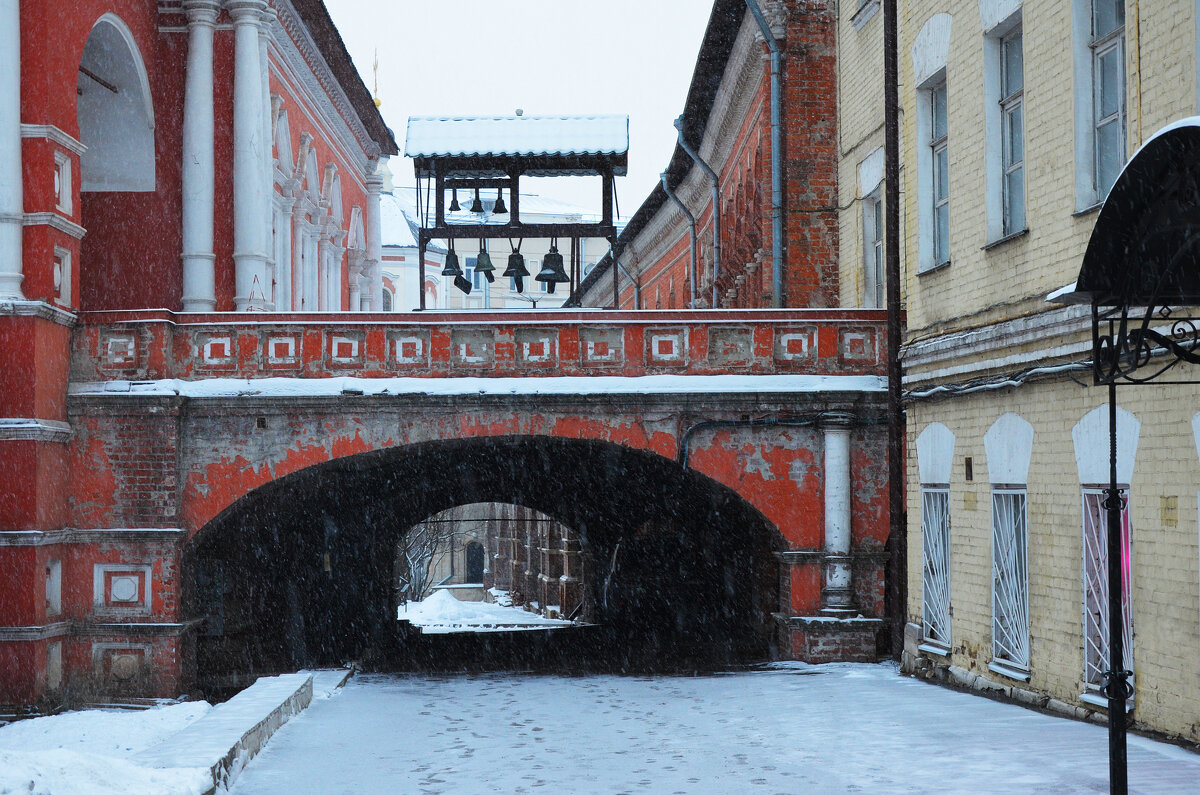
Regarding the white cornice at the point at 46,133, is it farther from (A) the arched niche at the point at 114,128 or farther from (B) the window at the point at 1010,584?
(B) the window at the point at 1010,584

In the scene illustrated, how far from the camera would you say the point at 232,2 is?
17734 millimetres

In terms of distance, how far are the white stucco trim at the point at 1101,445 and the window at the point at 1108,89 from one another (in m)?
1.38

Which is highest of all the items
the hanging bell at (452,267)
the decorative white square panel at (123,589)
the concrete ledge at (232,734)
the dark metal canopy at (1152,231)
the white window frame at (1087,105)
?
the hanging bell at (452,267)

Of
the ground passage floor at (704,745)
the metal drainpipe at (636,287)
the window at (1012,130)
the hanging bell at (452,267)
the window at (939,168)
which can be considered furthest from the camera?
the metal drainpipe at (636,287)

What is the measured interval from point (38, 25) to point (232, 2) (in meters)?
5.22

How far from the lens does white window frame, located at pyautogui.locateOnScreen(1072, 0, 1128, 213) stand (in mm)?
8641

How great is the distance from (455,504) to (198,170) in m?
7.58

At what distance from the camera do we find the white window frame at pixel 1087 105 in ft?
28.3

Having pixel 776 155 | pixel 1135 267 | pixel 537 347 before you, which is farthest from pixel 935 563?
pixel 776 155

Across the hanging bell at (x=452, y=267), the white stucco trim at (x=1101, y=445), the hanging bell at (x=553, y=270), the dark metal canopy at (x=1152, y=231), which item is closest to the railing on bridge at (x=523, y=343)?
the white stucco trim at (x=1101, y=445)

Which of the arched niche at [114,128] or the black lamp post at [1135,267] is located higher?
the arched niche at [114,128]

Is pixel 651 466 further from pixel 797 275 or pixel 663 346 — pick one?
pixel 663 346

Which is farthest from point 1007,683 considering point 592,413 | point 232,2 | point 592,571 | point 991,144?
point 592,571

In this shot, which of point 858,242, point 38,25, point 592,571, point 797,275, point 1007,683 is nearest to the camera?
point 1007,683
